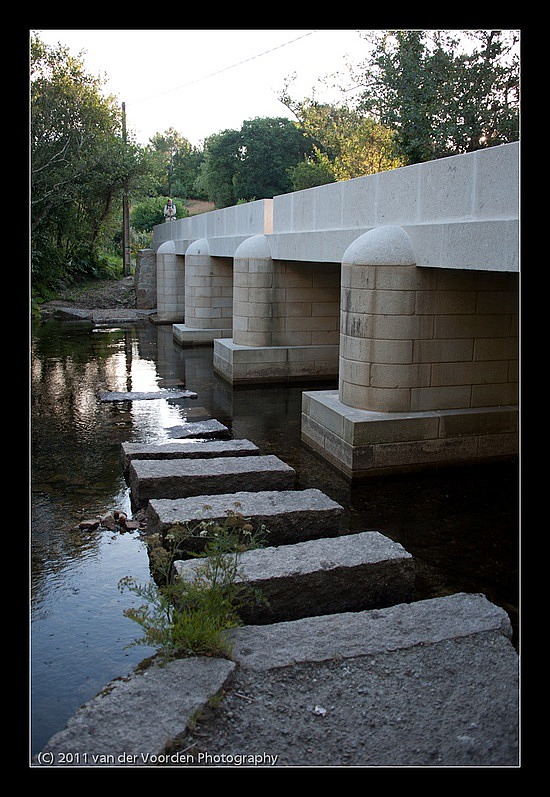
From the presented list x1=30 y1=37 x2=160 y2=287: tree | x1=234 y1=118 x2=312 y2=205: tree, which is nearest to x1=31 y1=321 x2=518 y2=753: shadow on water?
x1=30 y1=37 x2=160 y2=287: tree

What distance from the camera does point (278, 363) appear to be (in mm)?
16031

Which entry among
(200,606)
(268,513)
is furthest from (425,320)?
(200,606)

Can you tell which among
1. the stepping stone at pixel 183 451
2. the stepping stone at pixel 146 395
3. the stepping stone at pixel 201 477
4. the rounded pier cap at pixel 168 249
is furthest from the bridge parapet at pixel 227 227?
the stepping stone at pixel 201 477

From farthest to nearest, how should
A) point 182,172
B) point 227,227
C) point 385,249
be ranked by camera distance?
point 182,172, point 227,227, point 385,249

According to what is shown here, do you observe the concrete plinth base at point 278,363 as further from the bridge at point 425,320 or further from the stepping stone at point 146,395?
the bridge at point 425,320

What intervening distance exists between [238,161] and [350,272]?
155 ft

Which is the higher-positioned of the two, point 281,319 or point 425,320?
point 281,319

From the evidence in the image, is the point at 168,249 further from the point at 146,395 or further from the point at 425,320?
the point at 425,320

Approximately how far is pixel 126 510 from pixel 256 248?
902 centimetres

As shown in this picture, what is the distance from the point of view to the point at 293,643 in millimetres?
4984

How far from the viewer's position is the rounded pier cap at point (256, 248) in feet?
52.5

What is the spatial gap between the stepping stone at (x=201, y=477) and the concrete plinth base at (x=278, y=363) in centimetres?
684

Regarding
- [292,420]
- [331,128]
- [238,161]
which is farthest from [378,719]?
[238,161]

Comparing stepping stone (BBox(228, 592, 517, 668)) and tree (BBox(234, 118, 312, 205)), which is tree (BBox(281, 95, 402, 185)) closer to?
tree (BBox(234, 118, 312, 205))
